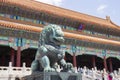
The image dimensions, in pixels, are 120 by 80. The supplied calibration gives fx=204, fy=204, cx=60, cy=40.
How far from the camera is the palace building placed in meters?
14.9

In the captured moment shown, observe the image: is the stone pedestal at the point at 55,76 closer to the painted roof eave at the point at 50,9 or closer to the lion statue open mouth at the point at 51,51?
the lion statue open mouth at the point at 51,51

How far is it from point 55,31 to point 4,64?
55.9ft

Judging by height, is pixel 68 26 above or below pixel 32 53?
above

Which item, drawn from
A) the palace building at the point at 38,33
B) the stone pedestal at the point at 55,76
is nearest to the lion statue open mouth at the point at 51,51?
the stone pedestal at the point at 55,76

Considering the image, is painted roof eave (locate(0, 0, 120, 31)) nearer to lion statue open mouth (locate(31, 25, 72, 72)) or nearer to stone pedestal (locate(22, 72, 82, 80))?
lion statue open mouth (locate(31, 25, 72, 72))

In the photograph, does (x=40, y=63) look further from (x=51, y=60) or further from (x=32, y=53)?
(x=32, y=53)

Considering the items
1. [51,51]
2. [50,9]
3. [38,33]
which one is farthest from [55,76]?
[50,9]

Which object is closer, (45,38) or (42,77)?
(42,77)

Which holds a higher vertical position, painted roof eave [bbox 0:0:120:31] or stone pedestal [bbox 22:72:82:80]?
painted roof eave [bbox 0:0:120:31]

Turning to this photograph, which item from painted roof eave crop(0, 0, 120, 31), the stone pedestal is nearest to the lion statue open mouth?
the stone pedestal

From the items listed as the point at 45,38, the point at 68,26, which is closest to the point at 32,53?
the point at 68,26

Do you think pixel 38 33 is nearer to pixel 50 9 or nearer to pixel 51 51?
pixel 50 9

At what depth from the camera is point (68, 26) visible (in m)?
21.6

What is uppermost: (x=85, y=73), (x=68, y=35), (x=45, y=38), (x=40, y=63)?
(x=68, y=35)
